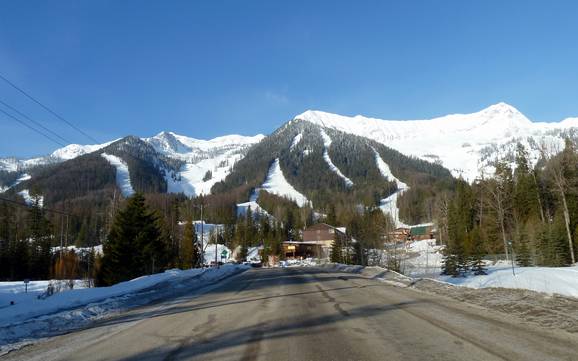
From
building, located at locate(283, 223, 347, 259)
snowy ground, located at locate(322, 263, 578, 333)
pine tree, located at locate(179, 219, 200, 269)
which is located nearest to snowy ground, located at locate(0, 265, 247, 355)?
snowy ground, located at locate(322, 263, 578, 333)

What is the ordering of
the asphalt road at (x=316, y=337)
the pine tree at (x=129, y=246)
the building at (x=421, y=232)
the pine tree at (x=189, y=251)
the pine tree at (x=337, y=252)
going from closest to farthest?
the asphalt road at (x=316, y=337)
the pine tree at (x=129, y=246)
the pine tree at (x=189, y=251)
the pine tree at (x=337, y=252)
the building at (x=421, y=232)

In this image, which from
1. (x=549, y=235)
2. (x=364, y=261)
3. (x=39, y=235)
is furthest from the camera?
(x=39, y=235)

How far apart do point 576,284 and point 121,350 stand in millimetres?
19084

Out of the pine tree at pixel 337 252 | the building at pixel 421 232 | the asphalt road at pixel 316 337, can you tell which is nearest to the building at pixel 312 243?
the building at pixel 421 232

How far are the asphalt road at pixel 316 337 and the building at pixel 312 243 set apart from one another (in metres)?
103

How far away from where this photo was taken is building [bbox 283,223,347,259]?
129 metres

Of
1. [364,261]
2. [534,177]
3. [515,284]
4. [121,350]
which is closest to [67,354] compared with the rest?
[121,350]

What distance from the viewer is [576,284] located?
19.4 m

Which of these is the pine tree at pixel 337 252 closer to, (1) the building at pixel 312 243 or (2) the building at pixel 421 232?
(1) the building at pixel 312 243

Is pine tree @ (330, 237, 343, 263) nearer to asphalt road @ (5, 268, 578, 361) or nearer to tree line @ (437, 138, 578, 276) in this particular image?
tree line @ (437, 138, 578, 276)

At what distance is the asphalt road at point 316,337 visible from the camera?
23.5ft

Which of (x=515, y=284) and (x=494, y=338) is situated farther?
(x=515, y=284)

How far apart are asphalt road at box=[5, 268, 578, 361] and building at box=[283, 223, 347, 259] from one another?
103m

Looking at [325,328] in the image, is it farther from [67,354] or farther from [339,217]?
[339,217]
